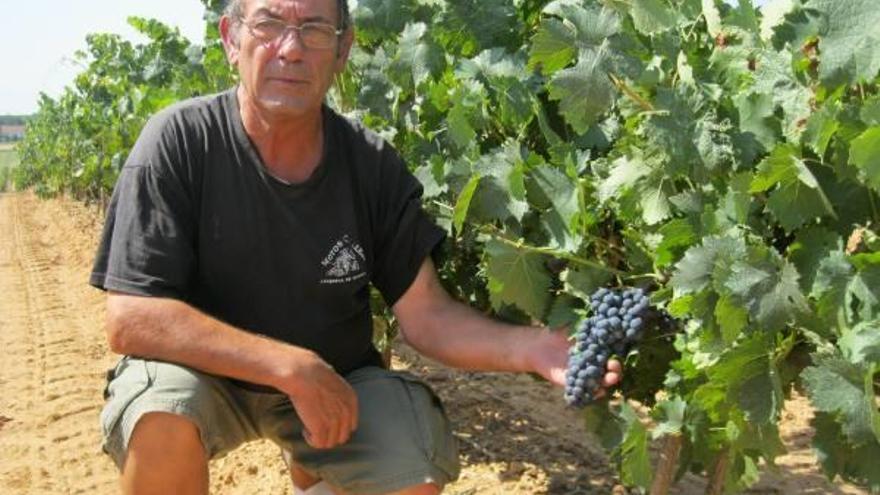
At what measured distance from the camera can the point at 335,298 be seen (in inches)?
115

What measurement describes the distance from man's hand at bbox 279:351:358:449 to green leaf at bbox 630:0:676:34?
1096 mm

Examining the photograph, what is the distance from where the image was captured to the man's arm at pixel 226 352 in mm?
2529

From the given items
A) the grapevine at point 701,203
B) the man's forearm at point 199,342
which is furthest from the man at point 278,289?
the grapevine at point 701,203

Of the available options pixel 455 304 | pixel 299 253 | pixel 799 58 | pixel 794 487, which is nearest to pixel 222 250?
pixel 299 253

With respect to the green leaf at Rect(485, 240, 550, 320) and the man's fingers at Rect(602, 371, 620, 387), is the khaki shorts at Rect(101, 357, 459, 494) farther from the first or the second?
the man's fingers at Rect(602, 371, 620, 387)

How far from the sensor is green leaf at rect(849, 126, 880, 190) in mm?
1667

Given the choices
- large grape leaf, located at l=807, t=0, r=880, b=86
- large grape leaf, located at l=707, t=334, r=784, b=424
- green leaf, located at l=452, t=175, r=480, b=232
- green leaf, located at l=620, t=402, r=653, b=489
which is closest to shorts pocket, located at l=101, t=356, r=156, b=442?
green leaf, located at l=452, t=175, r=480, b=232

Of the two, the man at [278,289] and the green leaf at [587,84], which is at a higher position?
the green leaf at [587,84]

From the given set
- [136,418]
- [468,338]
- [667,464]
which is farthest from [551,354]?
[136,418]

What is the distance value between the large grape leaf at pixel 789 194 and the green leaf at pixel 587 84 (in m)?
0.43

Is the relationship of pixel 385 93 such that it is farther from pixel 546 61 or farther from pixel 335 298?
pixel 546 61

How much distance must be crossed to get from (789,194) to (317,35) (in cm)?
138

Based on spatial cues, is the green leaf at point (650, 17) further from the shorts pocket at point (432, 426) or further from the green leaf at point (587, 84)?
the shorts pocket at point (432, 426)

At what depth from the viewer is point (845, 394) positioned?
5.82 ft
